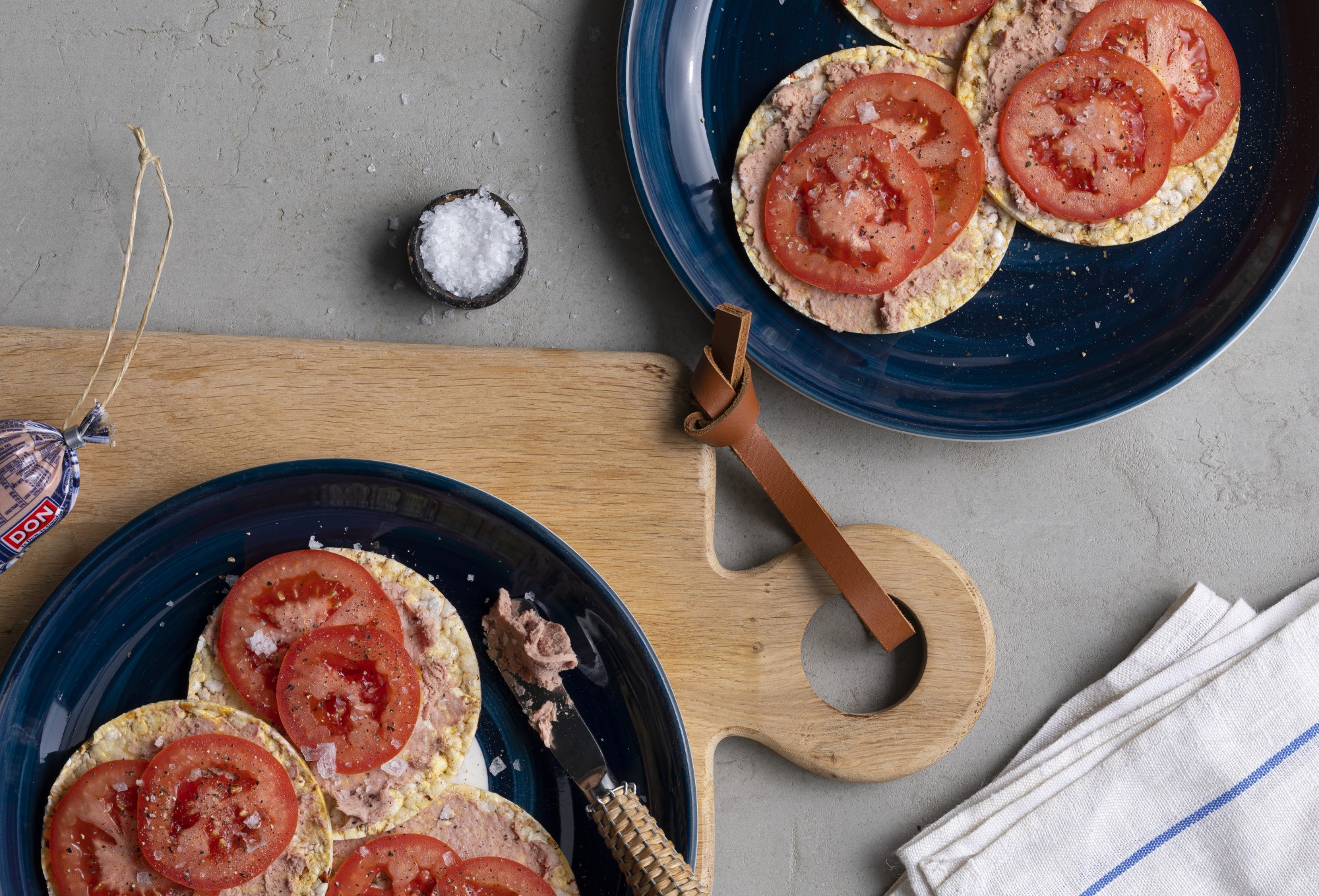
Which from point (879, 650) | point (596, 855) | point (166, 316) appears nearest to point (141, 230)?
point (166, 316)

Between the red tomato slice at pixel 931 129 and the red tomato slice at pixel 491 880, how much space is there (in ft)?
6.79

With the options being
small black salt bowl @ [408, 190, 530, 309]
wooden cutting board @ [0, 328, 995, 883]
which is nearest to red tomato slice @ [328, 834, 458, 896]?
wooden cutting board @ [0, 328, 995, 883]

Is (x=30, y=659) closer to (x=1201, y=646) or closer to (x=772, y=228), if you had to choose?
(x=772, y=228)

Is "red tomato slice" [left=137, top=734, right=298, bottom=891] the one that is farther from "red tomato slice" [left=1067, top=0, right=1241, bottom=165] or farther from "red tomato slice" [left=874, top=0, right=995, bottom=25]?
"red tomato slice" [left=1067, top=0, right=1241, bottom=165]

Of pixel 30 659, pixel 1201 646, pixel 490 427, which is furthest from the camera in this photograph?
pixel 1201 646

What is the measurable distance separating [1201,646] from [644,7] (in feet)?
8.58

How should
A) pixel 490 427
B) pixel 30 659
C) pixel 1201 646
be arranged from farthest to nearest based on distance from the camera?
pixel 1201 646 → pixel 490 427 → pixel 30 659

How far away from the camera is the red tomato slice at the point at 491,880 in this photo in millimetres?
2549

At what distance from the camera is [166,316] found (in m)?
2.91

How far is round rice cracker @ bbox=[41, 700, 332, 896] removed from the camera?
253cm

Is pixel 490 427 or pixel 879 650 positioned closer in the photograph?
pixel 490 427

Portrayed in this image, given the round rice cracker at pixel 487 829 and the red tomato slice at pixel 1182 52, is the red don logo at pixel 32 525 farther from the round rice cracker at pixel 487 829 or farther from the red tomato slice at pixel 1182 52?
the red tomato slice at pixel 1182 52

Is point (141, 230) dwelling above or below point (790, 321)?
above

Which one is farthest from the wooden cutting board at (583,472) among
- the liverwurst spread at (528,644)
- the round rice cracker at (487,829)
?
the round rice cracker at (487,829)
